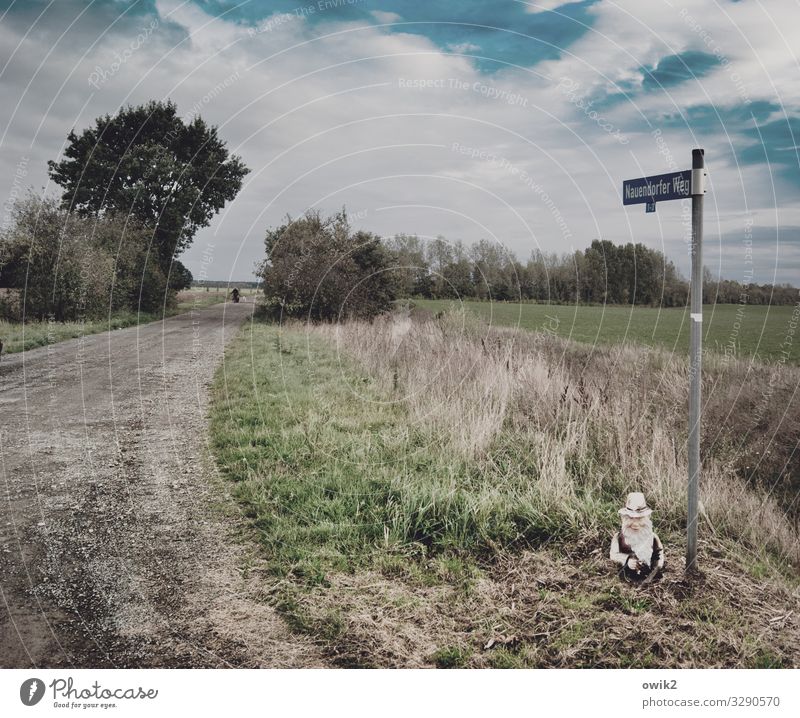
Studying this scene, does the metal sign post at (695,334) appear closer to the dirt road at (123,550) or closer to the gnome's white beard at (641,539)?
the gnome's white beard at (641,539)

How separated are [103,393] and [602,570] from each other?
9.01 m

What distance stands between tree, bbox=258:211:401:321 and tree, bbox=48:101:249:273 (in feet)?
26.6

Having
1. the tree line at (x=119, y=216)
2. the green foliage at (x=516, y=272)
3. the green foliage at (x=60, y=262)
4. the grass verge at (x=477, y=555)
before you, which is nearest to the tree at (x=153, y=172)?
the tree line at (x=119, y=216)

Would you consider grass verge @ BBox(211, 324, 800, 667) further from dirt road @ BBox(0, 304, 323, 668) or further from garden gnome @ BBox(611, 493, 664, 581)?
dirt road @ BBox(0, 304, 323, 668)

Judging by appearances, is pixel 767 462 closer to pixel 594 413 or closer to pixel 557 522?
pixel 594 413

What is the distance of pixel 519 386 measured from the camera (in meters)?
8.43

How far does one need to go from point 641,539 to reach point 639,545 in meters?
0.04

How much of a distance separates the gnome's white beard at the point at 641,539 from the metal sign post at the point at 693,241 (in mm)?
263

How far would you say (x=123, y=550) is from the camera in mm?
4297

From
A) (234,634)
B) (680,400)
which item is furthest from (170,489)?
(680,400)

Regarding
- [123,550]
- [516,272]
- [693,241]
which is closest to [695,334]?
[693,241]

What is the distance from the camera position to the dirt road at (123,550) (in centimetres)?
321

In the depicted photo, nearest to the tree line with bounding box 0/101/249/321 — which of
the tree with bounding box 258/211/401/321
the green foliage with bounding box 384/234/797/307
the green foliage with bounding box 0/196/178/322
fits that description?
the green foliage with bounding box 0/196/178/322

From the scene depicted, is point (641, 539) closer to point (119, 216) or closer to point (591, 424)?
point (591, 424)
